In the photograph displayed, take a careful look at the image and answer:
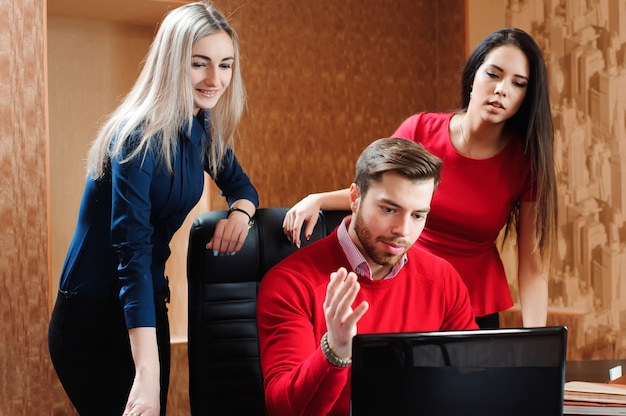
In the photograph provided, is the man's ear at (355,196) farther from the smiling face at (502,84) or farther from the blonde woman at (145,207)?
the smiling face at (502,84)

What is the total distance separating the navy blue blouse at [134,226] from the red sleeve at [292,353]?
242 millimetres

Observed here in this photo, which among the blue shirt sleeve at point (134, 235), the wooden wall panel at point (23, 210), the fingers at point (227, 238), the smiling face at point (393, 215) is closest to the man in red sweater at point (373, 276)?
the smiling face at point (393, 215)

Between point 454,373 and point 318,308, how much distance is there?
62 cm

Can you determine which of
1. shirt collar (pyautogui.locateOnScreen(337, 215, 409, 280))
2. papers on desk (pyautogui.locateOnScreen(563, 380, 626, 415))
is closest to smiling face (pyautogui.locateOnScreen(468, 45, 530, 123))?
shirt collar (pyautogui.locateOnScreen(337, 215, 409, 280))

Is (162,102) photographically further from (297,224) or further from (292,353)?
(292,353)

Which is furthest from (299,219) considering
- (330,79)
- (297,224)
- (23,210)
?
(330,79)

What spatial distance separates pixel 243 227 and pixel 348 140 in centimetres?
233

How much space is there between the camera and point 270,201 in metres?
3.88

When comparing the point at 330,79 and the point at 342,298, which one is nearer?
the point at 342,298

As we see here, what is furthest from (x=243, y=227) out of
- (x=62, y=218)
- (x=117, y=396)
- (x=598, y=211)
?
(x=62, y=218)

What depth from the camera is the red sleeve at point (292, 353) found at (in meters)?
1.35

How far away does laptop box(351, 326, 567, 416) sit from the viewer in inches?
41.1

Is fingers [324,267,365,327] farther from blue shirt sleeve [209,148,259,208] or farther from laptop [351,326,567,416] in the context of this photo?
blue shirt sleeve [209,148,259,208]

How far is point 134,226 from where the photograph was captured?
1647 millimetres
